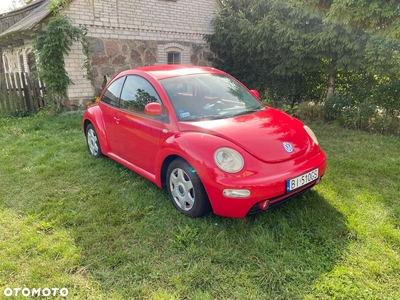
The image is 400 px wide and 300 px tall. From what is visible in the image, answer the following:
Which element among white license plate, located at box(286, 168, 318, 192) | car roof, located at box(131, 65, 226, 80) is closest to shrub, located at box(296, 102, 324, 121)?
car roof, located at box(131, 65, 226, 80)

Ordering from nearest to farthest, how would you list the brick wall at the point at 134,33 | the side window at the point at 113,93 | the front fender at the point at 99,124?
1. the side window at the point at 113,93
2. the front fender at the point at 99,124
3. the brick wall at the point at 134,33

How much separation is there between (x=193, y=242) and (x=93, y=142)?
118 inches

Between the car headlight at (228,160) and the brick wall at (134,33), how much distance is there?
7.85m

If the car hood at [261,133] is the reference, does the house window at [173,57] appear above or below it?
above

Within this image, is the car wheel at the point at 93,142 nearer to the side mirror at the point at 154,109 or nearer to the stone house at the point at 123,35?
the side mirror at the point at 154,109

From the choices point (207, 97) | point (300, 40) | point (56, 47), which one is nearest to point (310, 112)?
point (300, 40)

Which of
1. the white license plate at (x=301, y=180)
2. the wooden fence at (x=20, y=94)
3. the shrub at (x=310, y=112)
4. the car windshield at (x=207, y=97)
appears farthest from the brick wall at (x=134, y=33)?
the white license plate at (x=301, y=180)

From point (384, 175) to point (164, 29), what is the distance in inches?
356

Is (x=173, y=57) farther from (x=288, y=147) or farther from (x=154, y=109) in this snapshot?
(x=288, y=147)

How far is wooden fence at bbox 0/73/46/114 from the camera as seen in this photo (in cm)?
869

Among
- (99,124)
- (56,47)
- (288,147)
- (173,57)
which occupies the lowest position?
(99,124)

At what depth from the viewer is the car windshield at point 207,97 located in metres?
3.36

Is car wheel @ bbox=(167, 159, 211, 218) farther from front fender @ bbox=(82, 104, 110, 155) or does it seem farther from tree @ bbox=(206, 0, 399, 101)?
tree @ bbox=(206, 0, 399, 101)

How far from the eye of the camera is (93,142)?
16.4 feet
